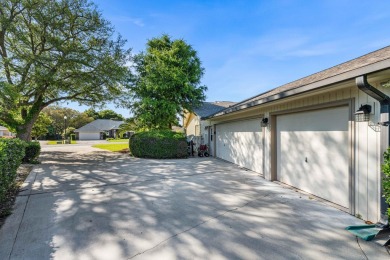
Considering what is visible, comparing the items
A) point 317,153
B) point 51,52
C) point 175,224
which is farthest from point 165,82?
point 175,224

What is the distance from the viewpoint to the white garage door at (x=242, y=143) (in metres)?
8.41

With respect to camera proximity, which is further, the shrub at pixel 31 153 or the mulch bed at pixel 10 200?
the shrub at pixel 31 153

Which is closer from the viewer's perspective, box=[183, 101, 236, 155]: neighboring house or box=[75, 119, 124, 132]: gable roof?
box=[183, 101, 236, 155]: neighboring house

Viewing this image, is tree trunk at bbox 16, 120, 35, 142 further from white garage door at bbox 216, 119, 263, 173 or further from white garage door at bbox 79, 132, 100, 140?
white garage door at bbox 79, 132, 100, 140

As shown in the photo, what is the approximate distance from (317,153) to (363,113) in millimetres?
1676

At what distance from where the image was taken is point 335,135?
190 inches

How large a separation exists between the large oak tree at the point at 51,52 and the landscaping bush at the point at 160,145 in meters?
3.98

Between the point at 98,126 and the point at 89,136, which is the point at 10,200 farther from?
the point at 98,126

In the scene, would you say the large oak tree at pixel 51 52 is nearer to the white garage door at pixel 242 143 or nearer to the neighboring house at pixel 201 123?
the neighboring house at pixel 201 123

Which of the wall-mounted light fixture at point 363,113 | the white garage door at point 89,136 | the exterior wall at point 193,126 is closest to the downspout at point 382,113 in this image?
the wall-mounted light fixture at point 363,113

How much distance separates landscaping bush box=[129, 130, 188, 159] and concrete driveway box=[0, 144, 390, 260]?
6.96 m

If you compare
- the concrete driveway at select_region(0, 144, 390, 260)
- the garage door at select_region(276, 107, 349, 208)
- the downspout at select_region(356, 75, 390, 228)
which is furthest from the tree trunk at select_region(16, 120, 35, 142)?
the downspout at select_region(356, 75, 390, 228)

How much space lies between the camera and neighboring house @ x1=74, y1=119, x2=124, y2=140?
49.3 m

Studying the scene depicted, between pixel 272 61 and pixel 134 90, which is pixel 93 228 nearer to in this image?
pixel 272 61
